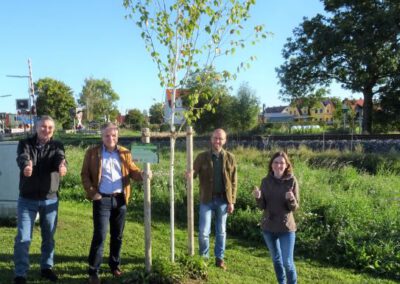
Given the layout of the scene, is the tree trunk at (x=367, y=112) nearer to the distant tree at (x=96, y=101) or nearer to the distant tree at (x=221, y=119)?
the distant tree at (x=221, y=119)

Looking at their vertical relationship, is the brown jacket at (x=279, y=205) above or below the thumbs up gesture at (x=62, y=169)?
below

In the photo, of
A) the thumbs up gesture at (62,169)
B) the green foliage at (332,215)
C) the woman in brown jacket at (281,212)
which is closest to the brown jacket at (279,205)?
the woman in brown jacket at (281,212)

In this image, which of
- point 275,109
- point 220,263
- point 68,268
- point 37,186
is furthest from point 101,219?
point 275,109

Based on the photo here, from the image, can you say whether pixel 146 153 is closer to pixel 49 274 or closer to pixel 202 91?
pixel 202 91

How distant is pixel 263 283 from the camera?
5.07 metres

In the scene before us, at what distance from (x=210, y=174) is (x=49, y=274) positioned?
2.29 m

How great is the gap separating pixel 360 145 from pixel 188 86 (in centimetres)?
1412

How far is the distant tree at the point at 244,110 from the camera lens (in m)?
36.6

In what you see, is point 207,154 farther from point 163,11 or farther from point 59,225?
point 59,225

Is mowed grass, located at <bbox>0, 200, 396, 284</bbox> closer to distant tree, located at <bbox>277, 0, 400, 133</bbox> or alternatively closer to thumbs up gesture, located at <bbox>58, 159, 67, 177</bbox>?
thumbs up gesture, located at <bbox>58, 159, 67, 177</bbox>

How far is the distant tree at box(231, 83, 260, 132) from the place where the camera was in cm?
3662

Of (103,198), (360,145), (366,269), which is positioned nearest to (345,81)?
(360,145)

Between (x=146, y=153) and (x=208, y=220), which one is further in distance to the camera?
(x=208, y=220)

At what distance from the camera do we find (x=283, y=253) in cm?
449
